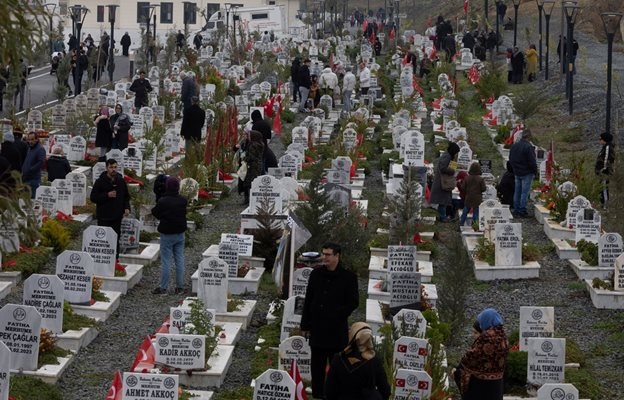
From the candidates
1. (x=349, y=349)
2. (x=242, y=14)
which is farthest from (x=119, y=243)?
(x=242, y=14)

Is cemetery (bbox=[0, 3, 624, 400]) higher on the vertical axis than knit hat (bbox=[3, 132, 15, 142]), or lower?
lower

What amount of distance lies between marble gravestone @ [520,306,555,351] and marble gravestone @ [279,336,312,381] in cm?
235

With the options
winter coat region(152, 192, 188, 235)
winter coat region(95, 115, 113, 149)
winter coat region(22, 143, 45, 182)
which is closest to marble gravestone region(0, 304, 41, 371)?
winter coat region(152, 192, 188, 235)

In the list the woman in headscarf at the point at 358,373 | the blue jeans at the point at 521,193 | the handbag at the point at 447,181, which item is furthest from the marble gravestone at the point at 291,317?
the blue jeans at the point at 521,193

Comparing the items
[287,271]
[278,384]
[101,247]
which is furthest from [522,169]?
[278,384]

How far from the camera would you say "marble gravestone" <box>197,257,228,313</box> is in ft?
60.9

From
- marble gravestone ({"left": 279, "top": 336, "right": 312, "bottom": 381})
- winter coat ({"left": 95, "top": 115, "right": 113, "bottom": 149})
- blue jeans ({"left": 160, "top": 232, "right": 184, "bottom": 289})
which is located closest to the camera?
marble gravestone ({"left": 279, "top": 336, "right": 312, "bottom": 381})

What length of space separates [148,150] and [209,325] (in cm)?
1403

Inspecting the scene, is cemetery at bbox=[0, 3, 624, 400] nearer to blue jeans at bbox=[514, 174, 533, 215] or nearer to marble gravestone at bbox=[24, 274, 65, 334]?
marble gravestone at bbox=[24, 274, 65, 334]

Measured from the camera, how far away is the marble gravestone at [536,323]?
652 inches

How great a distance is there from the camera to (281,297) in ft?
62.3

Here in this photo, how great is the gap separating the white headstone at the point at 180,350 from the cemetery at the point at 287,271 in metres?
0.01

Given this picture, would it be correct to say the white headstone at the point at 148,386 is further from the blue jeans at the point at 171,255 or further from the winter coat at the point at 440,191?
the winter coat at the point at 440,191

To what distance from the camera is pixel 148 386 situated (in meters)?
13.7
